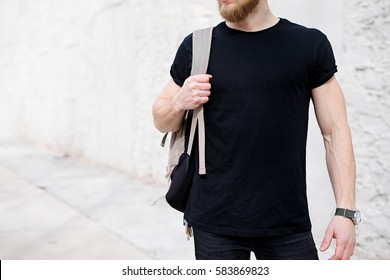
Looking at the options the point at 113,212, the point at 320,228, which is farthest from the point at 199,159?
the point at 113,212

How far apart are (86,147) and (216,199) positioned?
679 centimetres

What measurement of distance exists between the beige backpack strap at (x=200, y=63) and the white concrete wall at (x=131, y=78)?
6.96 ft

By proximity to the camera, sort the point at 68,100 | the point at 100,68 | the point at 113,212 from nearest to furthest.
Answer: the point at 113,212, the point at 100,68, the point at 68,100

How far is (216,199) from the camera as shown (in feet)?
5.78

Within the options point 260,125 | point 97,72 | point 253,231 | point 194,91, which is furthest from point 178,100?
point 97,72

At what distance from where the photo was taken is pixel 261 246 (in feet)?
5.82

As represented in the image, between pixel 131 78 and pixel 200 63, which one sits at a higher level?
pixel 200 63

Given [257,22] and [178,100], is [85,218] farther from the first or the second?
[257,22]

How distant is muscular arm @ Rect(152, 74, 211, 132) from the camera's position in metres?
1.70

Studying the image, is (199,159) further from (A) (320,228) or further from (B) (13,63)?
(B) (13,63)

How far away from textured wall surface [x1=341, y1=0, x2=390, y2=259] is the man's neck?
2012mm

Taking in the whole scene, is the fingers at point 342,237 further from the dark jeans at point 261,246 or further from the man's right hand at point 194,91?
the man's right hand at point 194,91

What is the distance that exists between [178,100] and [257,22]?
0.34 meters

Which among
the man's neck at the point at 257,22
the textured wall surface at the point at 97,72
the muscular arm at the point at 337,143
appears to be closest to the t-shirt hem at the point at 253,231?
the muscular arm at the point at 337,143
